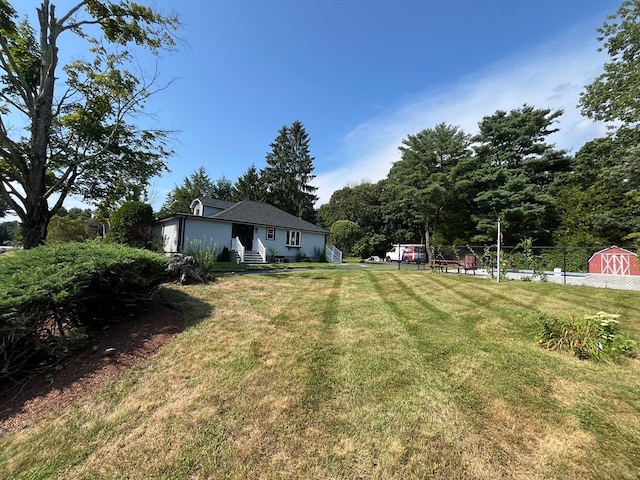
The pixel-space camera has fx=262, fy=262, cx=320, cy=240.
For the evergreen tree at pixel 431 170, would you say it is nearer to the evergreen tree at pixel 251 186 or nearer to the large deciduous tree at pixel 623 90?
the large deciduous tree at pixel 623 90

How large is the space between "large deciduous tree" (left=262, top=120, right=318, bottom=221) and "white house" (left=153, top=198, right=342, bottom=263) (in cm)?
1592

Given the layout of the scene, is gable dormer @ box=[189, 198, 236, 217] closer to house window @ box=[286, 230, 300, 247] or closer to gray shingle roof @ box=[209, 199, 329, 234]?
gray shingle roof @ box=[209, 199, 329, 234]

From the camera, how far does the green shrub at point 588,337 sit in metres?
3.53

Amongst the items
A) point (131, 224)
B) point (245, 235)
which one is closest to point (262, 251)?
point (245, 235)

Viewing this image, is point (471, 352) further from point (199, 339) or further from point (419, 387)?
point (199, 339)

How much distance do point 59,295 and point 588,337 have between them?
680cm

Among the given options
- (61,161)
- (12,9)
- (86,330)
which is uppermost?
(12,9)

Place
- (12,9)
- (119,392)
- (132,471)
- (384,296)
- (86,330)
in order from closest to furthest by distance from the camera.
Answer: (132,471), (119,392), (86,330), (384,296), (12,9)

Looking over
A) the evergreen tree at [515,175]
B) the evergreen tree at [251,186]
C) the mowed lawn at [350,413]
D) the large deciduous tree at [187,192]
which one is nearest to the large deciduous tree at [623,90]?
the evergreen tree at [515,175]

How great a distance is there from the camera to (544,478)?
180 centimetres

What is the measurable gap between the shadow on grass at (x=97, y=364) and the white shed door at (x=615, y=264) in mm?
21087

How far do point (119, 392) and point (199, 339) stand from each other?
1.25 meters

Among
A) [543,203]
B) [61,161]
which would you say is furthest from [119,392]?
[543,203]

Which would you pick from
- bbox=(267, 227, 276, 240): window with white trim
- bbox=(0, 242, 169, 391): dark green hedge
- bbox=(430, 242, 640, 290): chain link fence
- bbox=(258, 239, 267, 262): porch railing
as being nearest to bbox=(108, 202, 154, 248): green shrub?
bbox=(258, 239, 267, 262): porch railing
